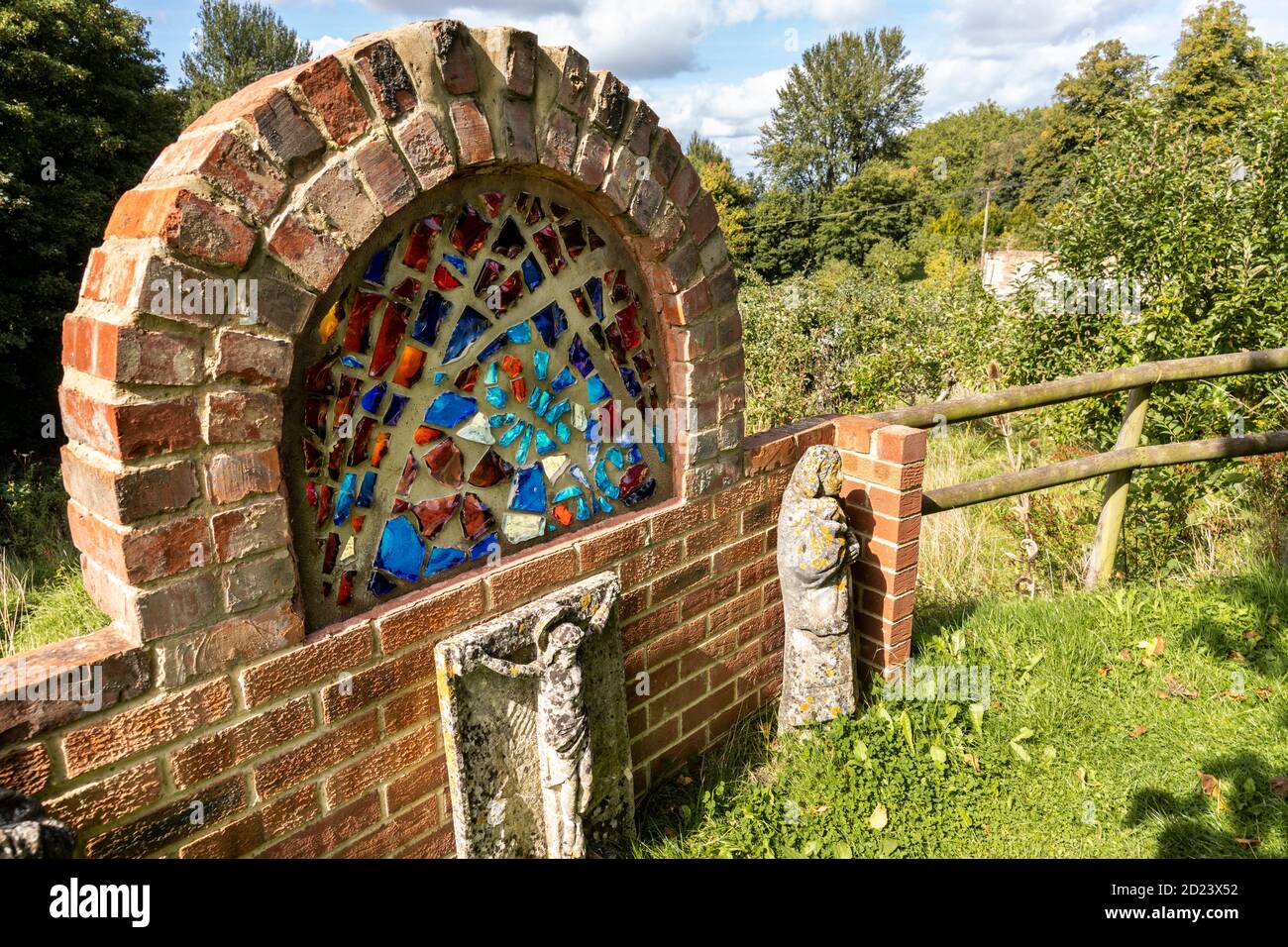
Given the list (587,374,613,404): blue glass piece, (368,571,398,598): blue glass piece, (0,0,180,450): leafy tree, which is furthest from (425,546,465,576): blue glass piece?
(0,0,180,450): leafy tree

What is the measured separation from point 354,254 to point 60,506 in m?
9.30

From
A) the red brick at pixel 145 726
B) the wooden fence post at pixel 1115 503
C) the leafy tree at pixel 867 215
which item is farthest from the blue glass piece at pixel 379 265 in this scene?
the leafy tree at pixel 867 215

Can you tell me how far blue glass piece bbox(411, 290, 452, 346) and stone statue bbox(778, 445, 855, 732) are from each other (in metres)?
1.55

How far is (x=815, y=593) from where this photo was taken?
3.07 meters

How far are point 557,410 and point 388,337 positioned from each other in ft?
2.15

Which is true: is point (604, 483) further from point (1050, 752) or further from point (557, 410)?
Answer: point (1050, 752)

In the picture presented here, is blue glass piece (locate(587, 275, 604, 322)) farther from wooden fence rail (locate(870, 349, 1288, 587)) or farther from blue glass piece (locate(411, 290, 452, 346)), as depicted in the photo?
wooden fence rail (locate(870, 349, 1288, 587))

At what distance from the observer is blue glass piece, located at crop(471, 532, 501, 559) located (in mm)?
2375

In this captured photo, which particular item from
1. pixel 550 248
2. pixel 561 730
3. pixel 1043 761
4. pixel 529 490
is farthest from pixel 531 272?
pixel 1043 761

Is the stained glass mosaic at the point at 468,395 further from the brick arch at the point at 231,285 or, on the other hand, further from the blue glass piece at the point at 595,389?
the brick arch at the point at 231,285

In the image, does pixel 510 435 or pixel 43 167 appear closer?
pixel 510 435

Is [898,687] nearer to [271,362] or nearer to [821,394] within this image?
[271,362]
